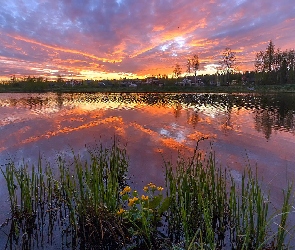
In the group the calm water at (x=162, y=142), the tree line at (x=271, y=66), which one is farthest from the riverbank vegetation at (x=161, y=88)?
the calm water at (x=162, y=142)

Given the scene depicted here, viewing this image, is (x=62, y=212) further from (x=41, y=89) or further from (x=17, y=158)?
(x=41, y=89)

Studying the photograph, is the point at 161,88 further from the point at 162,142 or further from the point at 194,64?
the point at 162,142

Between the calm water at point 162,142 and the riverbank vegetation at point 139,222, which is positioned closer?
the riverbank vegetation at point 139,222

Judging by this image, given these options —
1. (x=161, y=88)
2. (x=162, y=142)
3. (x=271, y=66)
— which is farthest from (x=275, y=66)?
(x=162, y=142)

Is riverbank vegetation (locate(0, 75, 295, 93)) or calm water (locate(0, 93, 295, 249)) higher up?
riverbank vegetation (locate(0, 75, 295, 93))

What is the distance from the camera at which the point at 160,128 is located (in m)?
19.1

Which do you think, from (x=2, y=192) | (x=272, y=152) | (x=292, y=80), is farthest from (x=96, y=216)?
(x=292, y=80)

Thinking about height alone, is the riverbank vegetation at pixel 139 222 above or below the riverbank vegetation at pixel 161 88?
below

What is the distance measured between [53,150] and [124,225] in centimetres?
851

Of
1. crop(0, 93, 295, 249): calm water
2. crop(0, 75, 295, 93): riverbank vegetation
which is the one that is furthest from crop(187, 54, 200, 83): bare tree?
crop(0, 93, 295, 249): calm water

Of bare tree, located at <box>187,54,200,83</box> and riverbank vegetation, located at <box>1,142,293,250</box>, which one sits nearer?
riverbank vegetation, located at <box>1,142,293,250</box>

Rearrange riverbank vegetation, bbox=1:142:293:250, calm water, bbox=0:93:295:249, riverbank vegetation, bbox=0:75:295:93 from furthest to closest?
riverbank vegetation, bbox=0:75:295:93 → calm water, bbox=0:93:295:249 → riverbank vegetation, bbox=1:142:293:250

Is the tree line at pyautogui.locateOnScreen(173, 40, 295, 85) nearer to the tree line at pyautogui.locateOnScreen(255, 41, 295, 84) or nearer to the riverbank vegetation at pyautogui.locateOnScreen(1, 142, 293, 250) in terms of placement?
the tree line at pyautogui.locateOnScreen(255, 41, 295, 84)

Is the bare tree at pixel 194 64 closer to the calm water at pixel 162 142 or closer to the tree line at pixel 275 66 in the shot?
the tree line at pixel 275 66
